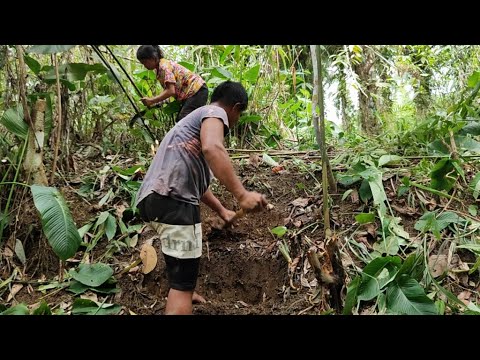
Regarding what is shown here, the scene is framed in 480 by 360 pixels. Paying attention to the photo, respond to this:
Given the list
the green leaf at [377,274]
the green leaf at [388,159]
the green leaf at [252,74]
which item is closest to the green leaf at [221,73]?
the green leaf at [252,74]

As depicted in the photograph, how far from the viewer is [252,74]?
14.6 feet

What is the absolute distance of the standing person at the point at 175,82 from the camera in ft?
13.6

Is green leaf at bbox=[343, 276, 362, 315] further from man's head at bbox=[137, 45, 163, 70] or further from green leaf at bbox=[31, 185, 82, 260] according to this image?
man's head at bbox=[137, 45, 163, 70]

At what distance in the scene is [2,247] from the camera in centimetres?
298

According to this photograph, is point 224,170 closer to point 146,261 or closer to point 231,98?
point 231,98

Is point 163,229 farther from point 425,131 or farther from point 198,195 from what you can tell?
point 425,131

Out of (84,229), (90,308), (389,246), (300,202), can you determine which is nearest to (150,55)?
(84,229)

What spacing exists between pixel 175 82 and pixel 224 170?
7.58 feet

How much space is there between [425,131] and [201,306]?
2.32 meters

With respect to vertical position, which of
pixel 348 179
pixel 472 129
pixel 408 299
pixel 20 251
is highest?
pixel 472 129

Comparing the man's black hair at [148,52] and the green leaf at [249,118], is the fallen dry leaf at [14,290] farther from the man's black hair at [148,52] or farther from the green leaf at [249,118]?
the green leaf at [249,118]

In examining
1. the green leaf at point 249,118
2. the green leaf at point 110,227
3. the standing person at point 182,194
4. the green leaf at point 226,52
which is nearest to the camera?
the standing person at point 182,194

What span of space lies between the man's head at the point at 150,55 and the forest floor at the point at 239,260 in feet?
5.12

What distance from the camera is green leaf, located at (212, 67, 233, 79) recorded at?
4.34 m
